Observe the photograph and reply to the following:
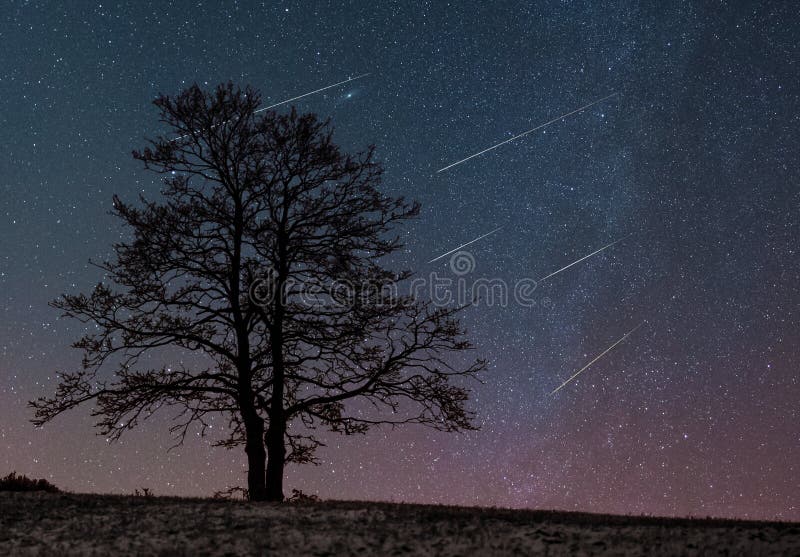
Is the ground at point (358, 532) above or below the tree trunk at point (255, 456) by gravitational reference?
below

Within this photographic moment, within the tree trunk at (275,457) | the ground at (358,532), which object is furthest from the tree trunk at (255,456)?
the ground at (358,532)

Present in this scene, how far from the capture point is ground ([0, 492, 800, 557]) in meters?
10.8

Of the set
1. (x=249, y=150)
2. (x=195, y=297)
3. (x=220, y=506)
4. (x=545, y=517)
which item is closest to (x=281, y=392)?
(x=195, y=297)

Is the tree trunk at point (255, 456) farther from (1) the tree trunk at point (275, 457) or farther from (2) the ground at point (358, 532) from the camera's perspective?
(2) the ground at point (358, 532)

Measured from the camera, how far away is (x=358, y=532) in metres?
11.8

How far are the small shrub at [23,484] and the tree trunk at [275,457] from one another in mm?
4985

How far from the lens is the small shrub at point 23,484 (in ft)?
59.5

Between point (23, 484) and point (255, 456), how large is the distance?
5631mm

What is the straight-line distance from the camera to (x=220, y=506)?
14430 millimetres

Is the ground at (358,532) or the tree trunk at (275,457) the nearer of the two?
the ground at (358,532)

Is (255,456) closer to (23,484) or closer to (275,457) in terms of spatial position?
(275,457)

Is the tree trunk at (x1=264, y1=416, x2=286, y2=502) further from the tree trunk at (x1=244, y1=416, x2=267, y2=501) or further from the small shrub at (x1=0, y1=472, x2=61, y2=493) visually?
the small shrub at (x1=0, y1=472, x2=61, y2=493)

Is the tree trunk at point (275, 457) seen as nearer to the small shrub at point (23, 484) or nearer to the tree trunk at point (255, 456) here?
the tree trunk at point (255, 456)

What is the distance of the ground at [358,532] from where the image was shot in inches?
424
